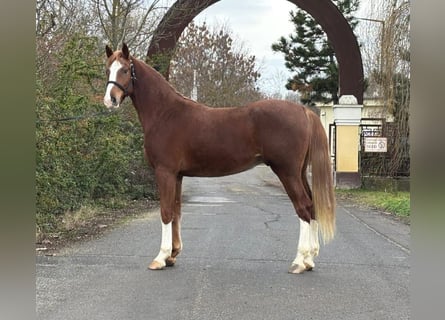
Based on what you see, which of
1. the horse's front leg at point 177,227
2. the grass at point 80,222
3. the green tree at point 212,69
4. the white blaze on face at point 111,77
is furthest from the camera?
the green tree at point 212,69

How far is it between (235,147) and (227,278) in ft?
4.27

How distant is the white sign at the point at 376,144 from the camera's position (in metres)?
13.5

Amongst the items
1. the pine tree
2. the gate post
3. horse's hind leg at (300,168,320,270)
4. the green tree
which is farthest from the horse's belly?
the pine tree

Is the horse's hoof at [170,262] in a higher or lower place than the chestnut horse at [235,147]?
lower

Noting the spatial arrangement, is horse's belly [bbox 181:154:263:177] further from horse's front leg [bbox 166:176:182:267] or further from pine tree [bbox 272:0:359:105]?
pine tree [bbox 272:0:359:105]

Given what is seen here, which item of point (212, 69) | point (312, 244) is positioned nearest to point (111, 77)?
point (312, 244)

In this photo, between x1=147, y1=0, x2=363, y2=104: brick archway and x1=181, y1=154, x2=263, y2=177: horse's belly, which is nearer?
x1=181, y1=154, x2=263, y2=177: horse's belly

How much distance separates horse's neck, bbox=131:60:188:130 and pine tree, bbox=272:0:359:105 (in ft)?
62.5

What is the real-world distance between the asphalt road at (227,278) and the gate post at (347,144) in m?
6.28

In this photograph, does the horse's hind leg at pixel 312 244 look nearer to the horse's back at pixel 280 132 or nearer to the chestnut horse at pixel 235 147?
the chestnut horse at pixel 235 147

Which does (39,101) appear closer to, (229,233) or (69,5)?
(229,233)

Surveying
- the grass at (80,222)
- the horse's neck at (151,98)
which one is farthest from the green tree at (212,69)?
the horse's neck at (151,98)

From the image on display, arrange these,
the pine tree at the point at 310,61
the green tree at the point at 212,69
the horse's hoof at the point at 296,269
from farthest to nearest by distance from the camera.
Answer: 1. the pine tree at the point at 310,61
2. the green tree at the point at 212,69
3. the horse's hoof at the point at 296,269

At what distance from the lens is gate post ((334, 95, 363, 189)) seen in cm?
1370
